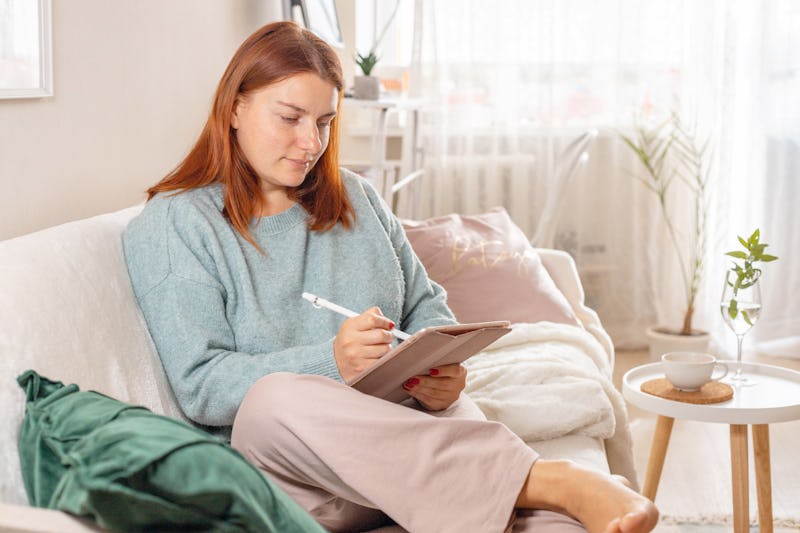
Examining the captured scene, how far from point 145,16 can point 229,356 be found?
88 centimetres

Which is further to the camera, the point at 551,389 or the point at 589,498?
the point at 551,389

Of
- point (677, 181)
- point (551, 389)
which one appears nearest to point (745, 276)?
point (551, 389)

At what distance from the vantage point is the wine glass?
2.26 m

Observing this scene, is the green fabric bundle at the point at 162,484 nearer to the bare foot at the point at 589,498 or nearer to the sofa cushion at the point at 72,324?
the sofa cushion at the point at 72,324

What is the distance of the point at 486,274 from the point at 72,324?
141cm

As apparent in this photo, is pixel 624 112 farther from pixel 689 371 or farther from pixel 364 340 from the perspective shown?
pixel 364 340

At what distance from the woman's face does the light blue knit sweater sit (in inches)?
3.3

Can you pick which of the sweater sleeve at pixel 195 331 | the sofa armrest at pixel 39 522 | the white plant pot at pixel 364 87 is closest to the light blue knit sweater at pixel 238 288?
the sweater sleeve at pixel 195 331

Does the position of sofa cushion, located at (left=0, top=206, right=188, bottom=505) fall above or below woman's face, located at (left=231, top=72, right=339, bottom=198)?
below

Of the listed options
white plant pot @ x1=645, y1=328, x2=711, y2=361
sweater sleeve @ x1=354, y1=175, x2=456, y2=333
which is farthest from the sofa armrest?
white plant pot @ x1=645, y1=328, x2=711, y2=361

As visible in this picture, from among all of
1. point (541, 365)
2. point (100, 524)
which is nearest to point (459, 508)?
point (100, 524)

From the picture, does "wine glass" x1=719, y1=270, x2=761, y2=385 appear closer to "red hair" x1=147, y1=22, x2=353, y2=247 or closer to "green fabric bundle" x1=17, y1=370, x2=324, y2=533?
"red hair" x1=147, y1=22, x2=353, y2=247

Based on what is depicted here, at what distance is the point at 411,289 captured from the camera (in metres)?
2.01

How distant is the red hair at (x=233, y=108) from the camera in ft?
5.79
